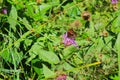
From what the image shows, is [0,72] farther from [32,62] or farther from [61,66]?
[61,66]

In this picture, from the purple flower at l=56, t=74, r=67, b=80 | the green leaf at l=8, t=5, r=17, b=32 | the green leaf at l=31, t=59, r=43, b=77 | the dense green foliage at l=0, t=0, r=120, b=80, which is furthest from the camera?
the green leaf at l=8, t=5, r=17, b=32

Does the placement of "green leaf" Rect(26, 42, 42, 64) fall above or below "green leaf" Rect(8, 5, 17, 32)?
below

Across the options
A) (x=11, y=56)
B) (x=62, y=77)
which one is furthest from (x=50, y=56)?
(x=11, y=56)

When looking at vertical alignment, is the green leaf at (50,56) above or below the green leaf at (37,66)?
above

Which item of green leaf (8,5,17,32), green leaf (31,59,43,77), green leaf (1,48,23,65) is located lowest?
green leaf (31,59,43,77)

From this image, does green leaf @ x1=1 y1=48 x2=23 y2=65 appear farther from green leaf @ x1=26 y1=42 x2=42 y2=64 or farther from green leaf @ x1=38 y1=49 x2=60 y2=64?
green leaf @ x1=38 y1=49 x2=60 y2=64

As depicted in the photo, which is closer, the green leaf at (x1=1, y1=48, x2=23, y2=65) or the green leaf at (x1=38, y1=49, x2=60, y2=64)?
the green leaf at (x1=38, y1=49, x2=60, y2=64)

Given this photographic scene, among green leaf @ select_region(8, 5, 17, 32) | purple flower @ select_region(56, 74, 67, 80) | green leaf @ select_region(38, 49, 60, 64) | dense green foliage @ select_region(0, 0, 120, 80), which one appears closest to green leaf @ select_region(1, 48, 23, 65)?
dense green foliage @ select_region(0, 0, 120, 80)

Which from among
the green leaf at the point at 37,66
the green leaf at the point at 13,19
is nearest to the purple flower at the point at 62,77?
the green leaf at the point at 37,66

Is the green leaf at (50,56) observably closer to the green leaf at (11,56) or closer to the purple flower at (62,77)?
the purple flower at (62,77)
